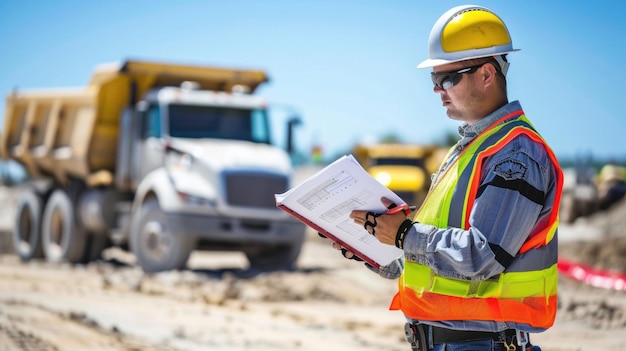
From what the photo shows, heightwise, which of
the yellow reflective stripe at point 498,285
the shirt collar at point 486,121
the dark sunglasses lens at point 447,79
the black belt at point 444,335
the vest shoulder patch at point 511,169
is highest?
the dark sunglasses lens at point 447,79

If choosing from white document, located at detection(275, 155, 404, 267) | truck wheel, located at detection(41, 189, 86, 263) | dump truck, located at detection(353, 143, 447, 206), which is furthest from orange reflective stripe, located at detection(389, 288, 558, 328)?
dump truck, located at detection(353, 143, 447, 206)

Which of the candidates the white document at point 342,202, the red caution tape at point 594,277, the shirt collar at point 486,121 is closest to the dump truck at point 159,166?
the red caution tape at point 594,277

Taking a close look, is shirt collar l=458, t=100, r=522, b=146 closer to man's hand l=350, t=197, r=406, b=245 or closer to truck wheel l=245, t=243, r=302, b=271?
man's hand l=350, t=197, r=406, b=245

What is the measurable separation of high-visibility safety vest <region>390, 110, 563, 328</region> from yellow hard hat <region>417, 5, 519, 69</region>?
22 cm

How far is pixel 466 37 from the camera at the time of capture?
2727mm

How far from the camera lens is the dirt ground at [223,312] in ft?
25.2

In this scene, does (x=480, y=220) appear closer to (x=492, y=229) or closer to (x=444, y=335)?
(x=492, y=229)

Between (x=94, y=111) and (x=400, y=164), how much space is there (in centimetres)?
1081

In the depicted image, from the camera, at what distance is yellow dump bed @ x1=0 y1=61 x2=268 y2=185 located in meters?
14.1

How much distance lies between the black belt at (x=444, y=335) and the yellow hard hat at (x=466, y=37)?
825 mm

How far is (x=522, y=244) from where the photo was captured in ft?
8.41

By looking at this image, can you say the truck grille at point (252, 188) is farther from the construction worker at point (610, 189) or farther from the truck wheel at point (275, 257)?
the construction worker at point (610, 189)

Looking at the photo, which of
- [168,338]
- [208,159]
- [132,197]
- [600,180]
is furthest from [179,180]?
[600,180]

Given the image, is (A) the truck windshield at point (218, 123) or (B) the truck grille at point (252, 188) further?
(A) the truck windshield at point (218, 123)
